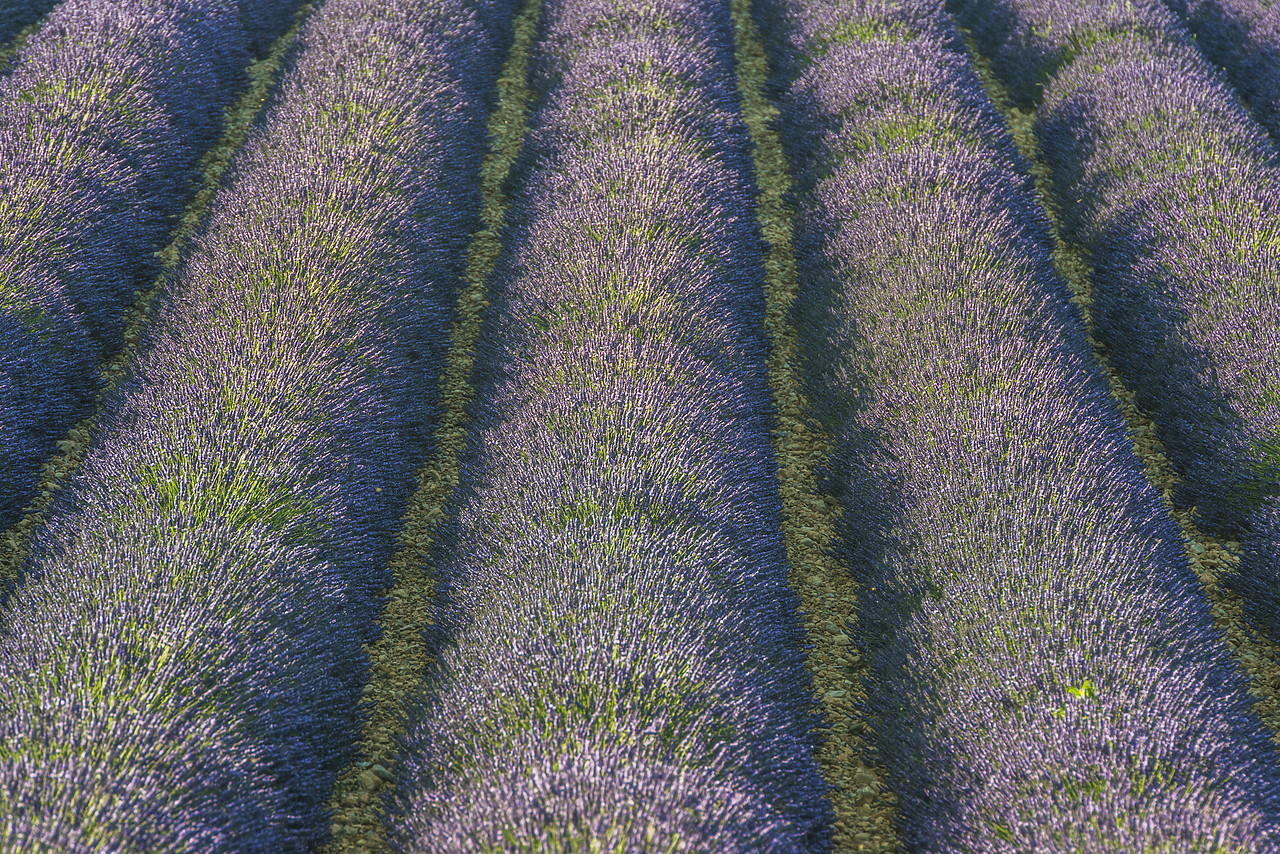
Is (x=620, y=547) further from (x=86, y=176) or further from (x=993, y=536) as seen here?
(x=86, y=176)

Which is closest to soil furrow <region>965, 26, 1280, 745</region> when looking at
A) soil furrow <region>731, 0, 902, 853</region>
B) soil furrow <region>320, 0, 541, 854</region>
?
soil furrow <region>731, 0, 902, 853</region>

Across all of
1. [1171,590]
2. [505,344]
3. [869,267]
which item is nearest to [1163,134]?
[869,267]

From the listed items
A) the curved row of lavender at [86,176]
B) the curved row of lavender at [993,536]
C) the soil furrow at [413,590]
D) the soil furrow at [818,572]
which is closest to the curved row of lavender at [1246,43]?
the curved row of lavender at [993,536]

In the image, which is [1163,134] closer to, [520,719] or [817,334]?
[817,334]

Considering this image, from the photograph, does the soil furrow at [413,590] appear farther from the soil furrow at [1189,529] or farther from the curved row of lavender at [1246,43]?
the curved row of lavender at [1246,43]

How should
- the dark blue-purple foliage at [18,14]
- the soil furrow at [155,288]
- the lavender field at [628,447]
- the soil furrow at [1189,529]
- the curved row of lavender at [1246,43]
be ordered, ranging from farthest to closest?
the dark blue-purple foliage at [18,14]
the curved row of lavender at [1246,43]
the soil furrow at [155,288]
the soil furrow at [1189,529]
the lavender field at [628,447]

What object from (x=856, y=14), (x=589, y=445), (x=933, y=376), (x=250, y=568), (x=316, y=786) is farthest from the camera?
(x=856, y=14)

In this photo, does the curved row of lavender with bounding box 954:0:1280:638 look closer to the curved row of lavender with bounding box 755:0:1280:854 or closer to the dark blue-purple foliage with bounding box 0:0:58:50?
the curved row of lavender with bounding box 755:0:1280:854
